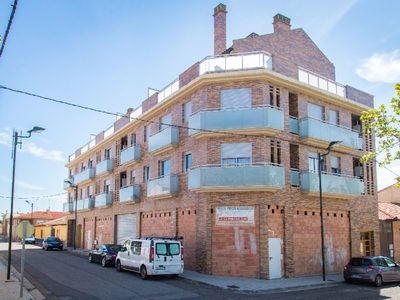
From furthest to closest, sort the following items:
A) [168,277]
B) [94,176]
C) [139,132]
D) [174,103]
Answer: [94,176]
[139,132]
[174,103]
[168,277]

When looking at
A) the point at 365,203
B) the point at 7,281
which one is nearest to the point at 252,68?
the point at 365,203

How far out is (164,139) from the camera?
23562mm

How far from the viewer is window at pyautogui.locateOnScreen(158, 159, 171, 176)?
2456cm

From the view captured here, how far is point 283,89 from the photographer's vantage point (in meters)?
21.2

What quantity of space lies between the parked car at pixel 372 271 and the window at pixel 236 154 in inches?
272

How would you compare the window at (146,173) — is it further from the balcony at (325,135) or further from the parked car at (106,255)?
the balcony at (325,135)

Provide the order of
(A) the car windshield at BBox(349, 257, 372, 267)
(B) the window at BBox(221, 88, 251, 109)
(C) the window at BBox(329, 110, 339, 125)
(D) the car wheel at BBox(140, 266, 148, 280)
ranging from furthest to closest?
(C) the window at BBox(329, 110, 339, 125) → (B) the window at BBox(221, 88, 251, 109) → (A) the car windshield at BBox(349, 257, 372, 267) → (D) the car wheel at BBox(140, 266, 148, 280)

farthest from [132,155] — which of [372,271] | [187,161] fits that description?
[372,271]

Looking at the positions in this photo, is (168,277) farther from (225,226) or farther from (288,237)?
(288,237)

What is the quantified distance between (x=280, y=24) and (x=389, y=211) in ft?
51.0

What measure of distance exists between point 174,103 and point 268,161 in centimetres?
747

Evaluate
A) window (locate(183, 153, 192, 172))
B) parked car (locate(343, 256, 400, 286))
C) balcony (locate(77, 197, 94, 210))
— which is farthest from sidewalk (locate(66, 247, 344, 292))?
balcony (locate(77, 197, 94, 210))

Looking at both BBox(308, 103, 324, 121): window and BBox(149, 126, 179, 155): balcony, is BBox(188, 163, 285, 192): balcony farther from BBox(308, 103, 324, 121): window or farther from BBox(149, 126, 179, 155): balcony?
BBox(308, 103, 324, 121): window

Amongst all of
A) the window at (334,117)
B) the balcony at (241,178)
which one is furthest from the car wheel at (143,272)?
the window at (334,117)
